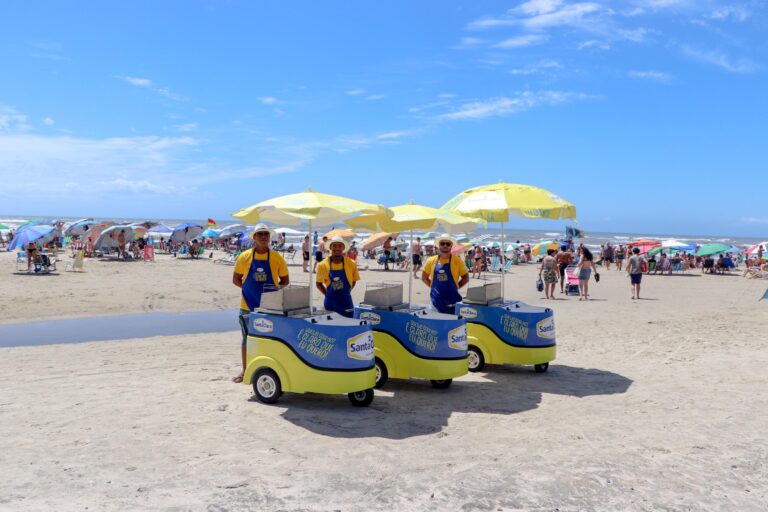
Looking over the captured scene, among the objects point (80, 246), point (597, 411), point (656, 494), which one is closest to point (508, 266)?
point (80, 246)

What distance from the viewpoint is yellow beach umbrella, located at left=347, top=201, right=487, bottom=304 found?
284 inches

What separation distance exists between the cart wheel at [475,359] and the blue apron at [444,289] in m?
0.59

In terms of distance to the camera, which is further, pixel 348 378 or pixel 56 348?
pixel 56 348

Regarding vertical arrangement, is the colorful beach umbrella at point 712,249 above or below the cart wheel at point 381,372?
above

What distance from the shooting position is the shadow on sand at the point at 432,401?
5625 millimetres

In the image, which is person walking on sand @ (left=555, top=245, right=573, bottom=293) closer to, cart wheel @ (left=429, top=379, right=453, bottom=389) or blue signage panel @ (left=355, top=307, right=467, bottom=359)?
cart wheel @ (left=429, top=379, right=453, bottom=389)

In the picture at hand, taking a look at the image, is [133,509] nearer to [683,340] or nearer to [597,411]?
[597,411]

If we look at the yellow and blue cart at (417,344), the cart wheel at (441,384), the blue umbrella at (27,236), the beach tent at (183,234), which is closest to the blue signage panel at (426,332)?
the yellow and blue cart at (417,344)

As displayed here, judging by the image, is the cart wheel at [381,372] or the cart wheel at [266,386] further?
the cart wheel at [381,372]

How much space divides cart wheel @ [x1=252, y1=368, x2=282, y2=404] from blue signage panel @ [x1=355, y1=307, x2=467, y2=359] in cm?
140

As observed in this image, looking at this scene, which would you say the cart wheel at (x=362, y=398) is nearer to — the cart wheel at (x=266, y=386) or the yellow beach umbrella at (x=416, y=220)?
the cart wheel at (x=266, y=386)

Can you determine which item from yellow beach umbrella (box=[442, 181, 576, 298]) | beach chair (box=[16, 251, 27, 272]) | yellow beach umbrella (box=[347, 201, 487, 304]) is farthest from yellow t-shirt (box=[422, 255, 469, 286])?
beach chair (box=[16, 251, 27, 272])

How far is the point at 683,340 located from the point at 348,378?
712 centimetres

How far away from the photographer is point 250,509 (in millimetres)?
3822
